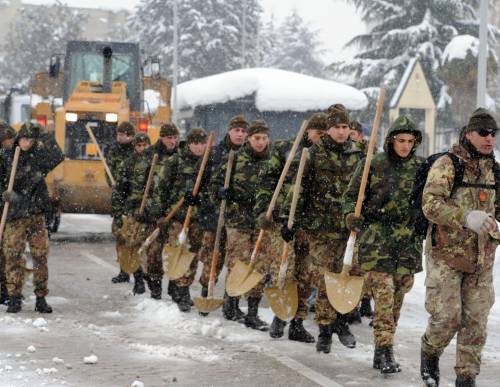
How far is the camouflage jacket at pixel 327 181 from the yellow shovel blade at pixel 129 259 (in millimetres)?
3310

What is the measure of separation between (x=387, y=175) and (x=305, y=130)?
1.41m

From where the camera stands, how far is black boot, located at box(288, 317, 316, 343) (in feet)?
26.2

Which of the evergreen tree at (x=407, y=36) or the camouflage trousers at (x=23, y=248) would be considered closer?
the camouflage trousers at (x=23, y=248)

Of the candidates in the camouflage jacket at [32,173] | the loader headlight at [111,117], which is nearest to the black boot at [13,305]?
the camouflage jacket at [32,173]

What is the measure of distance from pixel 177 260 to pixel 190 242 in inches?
13.1

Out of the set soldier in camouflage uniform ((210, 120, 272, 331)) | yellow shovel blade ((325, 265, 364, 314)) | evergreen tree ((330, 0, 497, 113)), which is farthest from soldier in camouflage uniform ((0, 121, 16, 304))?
evergreen tree ((330, 0, 497, 113))

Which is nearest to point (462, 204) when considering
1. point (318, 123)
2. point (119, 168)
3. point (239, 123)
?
point (318, 123)

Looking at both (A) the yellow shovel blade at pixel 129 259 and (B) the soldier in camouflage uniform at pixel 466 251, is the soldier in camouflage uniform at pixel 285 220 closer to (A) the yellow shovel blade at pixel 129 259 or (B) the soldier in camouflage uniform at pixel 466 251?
(B) the soldier in camouflage uniform at pixel 466 251

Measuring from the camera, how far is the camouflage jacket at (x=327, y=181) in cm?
772

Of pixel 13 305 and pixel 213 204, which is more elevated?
pixel 213 204

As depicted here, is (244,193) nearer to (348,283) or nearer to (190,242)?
(190,242)

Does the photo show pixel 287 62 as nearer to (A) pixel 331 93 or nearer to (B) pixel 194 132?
(A) pixel 331 93

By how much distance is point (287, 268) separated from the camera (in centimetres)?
789

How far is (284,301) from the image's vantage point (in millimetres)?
7879
